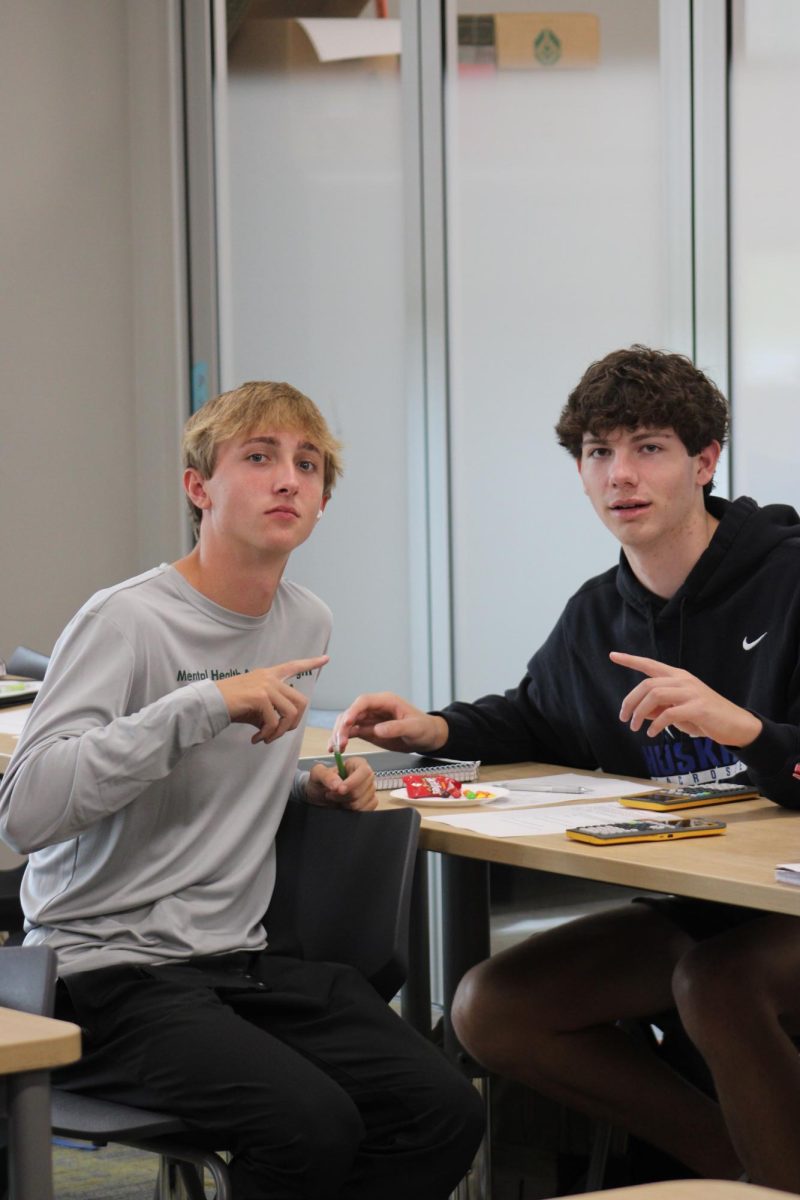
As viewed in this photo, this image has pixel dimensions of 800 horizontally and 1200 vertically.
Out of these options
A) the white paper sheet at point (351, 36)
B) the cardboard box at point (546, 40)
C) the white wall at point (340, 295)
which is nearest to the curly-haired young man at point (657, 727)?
the cardboard box at point (546, 40)

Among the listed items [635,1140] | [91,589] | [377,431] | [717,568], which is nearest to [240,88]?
[377,431]

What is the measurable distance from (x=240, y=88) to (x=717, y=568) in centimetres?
296

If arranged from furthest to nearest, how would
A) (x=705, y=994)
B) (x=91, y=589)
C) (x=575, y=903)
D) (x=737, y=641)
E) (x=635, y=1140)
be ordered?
1. (x=91, y=589)
2. (x=575, y=903)
3. (x=635, y=1140)
4. (x=737, y=641)
5. (x=705, y=994)

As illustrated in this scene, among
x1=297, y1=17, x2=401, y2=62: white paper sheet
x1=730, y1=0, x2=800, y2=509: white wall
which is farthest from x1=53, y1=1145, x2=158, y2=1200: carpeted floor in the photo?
x1=297, y1=17, x2=401, y2=62: white paper sheet

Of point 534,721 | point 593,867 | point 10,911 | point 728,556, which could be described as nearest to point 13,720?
point 10,911

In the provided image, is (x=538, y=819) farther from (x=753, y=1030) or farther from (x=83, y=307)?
(x=83, y=307)

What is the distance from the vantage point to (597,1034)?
2.28 m

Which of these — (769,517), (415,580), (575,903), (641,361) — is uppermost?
(641,361)

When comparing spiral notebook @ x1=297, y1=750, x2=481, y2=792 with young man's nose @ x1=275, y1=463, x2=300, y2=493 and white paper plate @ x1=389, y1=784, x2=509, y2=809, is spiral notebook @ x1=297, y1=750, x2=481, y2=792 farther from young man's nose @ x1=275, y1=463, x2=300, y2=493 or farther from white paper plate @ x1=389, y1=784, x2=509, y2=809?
young man's nose @ x1=275, y1=463, x2=300, y2=493

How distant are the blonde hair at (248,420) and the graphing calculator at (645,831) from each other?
2.27ft

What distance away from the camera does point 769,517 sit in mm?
2436

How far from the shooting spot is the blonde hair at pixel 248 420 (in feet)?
7.16

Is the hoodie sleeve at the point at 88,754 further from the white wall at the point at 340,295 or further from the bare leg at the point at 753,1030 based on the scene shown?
the white wall at the point at 340,295

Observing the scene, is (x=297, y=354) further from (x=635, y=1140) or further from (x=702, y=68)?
(x=635, y=1140)
